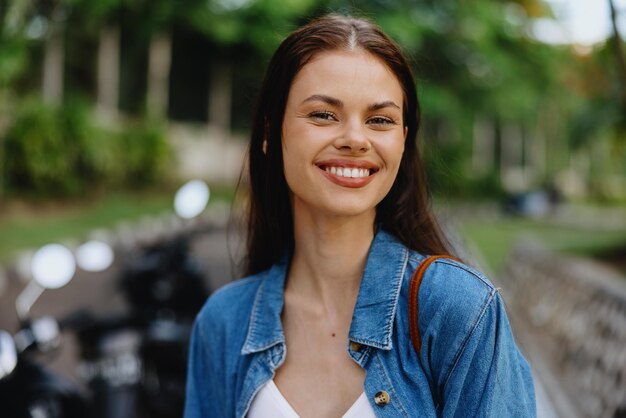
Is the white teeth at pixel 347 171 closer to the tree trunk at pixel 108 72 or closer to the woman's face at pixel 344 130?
the woman's face at pixel 344 130

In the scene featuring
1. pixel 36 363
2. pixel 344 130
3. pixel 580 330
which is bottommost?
pixel 580 330

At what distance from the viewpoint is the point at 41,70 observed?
14.7 m

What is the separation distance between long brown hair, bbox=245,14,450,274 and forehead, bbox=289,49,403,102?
2 centimetres

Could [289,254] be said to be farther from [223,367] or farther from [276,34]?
[276,34]

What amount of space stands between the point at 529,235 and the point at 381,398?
13726 mm

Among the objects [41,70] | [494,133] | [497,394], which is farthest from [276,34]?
[494,133]

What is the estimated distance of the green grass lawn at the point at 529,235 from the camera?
35.1 ft

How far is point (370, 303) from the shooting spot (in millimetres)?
1636

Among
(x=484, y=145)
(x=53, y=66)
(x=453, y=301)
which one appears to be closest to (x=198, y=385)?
(x=453, y=301)

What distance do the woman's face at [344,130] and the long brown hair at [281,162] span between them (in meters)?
0.04

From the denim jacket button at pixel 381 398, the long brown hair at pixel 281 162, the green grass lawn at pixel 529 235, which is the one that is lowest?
the green grass lawn at pixel 529 235

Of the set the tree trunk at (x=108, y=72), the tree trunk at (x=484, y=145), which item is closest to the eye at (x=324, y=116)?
the tree trunk at (x=108, y=72)

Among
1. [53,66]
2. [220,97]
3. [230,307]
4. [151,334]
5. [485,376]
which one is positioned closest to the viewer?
[485,376]

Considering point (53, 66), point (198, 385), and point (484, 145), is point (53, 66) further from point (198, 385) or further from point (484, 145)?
point (484, 145)
